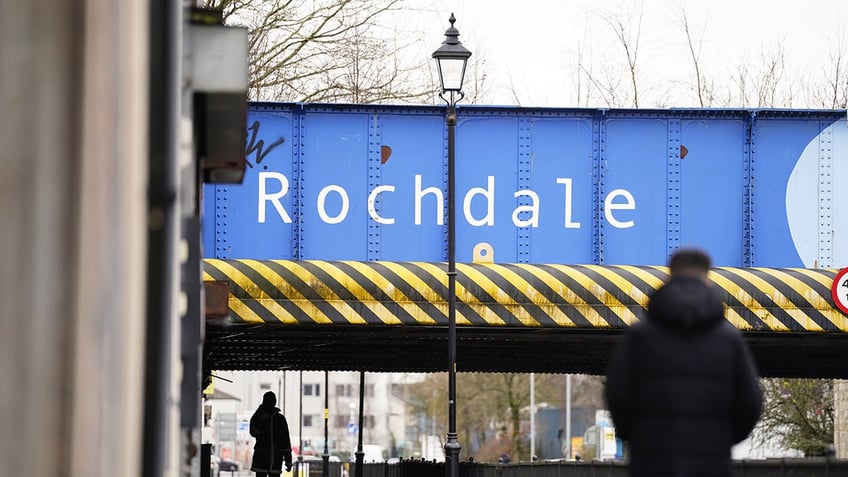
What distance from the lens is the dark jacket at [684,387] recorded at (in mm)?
6168

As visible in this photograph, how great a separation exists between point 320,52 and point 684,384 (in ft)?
67.3

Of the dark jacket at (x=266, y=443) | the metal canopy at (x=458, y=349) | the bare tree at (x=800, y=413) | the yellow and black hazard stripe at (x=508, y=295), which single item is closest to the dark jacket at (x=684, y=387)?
the yellow and black hazard stripe at (x=508, y=295)

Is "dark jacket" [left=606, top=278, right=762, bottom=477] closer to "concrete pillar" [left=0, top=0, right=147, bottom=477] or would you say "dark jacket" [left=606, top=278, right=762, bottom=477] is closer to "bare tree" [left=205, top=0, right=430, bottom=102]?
"concrete pillar" [left=0, top=0, right=147, bottom=477]

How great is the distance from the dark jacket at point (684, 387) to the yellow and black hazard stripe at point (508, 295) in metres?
11.9

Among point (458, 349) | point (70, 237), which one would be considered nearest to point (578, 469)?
point (458, 349)

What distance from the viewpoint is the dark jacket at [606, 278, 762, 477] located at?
617cm

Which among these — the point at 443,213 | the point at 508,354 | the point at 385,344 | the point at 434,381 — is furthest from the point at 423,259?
the point at 434,381

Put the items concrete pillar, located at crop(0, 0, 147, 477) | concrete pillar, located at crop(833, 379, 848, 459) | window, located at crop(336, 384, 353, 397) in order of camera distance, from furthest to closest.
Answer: window, located at crop(336, 384, 353, 397), concrete pillar, located at crop(833, 379, 848, 459), concrete pillar, located at crop(0, 0, 147, 477)

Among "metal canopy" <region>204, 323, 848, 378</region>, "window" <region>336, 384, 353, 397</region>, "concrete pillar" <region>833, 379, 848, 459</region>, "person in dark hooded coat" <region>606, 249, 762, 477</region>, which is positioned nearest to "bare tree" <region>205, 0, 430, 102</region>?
"metal canopy" <region>204, 323, 848, 378</region>

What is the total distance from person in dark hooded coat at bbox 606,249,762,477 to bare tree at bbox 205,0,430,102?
19.6m

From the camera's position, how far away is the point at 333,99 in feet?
87.6

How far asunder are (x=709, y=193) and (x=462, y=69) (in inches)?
163

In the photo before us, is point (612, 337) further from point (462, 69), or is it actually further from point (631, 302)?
point (462, 69)

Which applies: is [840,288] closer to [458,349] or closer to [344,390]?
[458,349]
